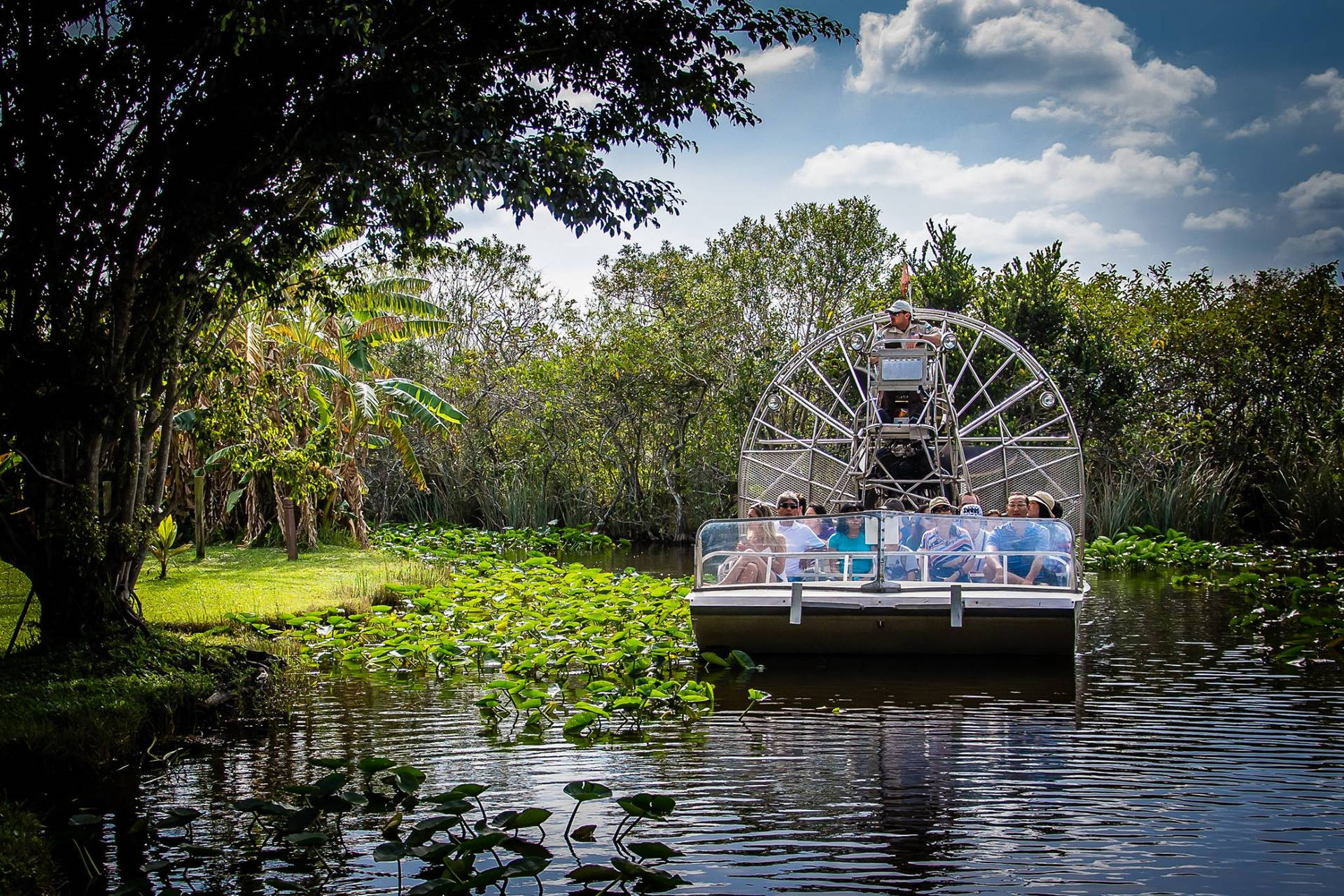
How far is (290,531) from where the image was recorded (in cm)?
1927

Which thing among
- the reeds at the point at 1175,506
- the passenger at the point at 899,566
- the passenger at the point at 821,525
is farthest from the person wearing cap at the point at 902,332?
the reeds at the point at 1175,506

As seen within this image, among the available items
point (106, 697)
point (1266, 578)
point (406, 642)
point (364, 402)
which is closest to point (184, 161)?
point (106, 697)

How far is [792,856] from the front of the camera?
5.78 meters

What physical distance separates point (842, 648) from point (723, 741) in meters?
3.06

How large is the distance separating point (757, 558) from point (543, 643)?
2.42m

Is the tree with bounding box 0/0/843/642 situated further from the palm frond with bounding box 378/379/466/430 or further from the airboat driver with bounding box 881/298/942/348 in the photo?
the palm frond with bounding box 378/379/466/430

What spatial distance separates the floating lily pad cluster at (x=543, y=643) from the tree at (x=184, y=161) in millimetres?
2801

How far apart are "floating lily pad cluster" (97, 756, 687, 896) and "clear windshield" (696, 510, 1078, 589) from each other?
16.0ft

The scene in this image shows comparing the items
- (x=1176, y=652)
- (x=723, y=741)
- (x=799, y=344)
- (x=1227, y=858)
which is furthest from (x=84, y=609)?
(x=799, y=344)

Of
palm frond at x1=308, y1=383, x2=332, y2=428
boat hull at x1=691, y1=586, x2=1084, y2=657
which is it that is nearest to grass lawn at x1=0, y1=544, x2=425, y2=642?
palm frond at x1=308, y1=383, x2=332, y2=428

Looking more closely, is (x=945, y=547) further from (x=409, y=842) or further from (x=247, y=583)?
(x=247, y=583)

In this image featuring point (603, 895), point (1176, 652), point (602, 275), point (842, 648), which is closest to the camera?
point (603, 895)

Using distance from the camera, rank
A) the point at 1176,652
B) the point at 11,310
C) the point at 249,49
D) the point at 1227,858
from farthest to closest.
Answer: the point at 1176,652, the point at 11,310, the point at 249,49, the point at 1227,858

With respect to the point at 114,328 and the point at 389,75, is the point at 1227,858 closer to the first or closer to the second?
the point at 389,75
